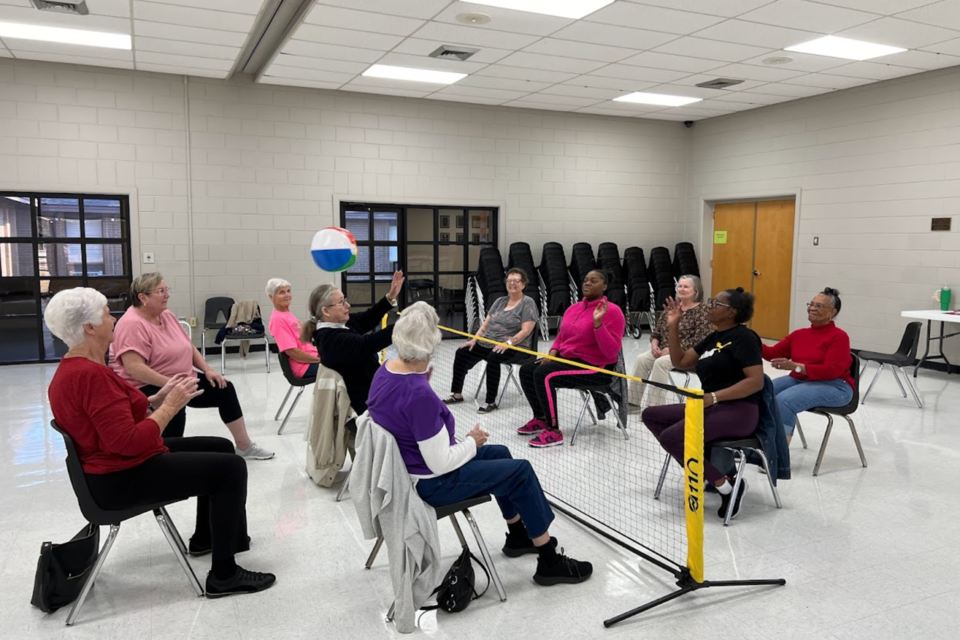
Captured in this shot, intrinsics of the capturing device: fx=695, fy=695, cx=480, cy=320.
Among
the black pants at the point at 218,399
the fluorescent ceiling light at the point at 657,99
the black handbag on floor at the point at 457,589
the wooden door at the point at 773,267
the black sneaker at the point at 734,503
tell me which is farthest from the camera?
the wooden door at the point at 773,267

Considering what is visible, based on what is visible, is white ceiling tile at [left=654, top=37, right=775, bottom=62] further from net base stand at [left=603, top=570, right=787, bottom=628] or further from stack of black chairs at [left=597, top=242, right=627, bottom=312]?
net base stand at [left=603, top=570, right=787, bottom=628]

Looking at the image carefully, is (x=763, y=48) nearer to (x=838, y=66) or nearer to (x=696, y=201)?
(x=838, y=66)

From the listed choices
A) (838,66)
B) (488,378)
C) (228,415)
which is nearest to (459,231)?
(488,378)

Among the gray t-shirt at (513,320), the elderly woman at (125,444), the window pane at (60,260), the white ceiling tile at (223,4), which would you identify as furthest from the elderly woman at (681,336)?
the window pane at (60,260)

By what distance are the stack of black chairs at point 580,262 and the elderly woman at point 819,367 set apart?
5431 mm

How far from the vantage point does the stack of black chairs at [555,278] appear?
29.8 feet

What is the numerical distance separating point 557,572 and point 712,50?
17.5 ft

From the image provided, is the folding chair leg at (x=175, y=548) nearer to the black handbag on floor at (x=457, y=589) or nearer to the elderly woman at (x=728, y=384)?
the black handbag on floor at (x=457, y=589)

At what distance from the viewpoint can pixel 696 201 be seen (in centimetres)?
1038

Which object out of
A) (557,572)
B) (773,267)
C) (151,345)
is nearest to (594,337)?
(557,572)

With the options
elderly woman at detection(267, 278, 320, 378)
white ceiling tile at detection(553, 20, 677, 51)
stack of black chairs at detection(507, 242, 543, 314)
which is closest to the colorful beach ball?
elderly woman at detection(267, 278, 320, 378)

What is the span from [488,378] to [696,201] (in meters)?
6.12

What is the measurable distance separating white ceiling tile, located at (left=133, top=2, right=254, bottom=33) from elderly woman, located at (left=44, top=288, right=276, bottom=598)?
3.73 meters

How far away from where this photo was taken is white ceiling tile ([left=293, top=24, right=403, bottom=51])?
582 centimetres
